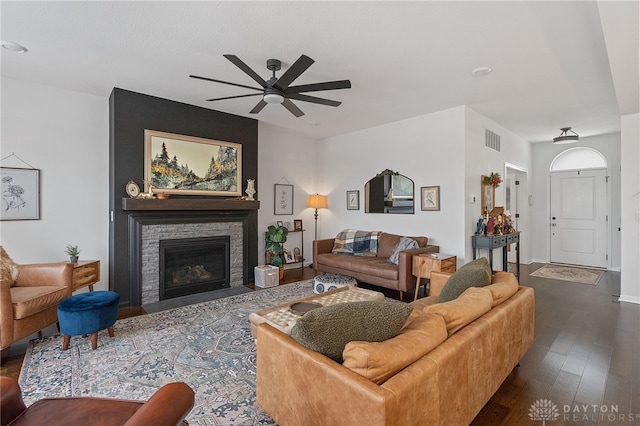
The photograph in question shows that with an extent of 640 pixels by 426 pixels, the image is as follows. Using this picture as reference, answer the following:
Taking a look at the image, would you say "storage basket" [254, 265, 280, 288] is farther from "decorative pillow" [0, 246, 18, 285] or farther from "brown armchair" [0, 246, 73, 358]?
"decorative pillow" [0, 246, 18, 285]

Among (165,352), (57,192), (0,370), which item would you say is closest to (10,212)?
(57,192)

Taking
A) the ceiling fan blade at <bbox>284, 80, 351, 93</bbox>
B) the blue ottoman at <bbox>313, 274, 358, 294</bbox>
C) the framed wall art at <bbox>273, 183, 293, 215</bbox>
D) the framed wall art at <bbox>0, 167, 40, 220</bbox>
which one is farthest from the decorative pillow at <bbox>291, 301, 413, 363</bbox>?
the framed wall art at <bbox>273, 183, 293, 215</bbox>

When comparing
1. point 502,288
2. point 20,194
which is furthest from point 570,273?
point 20,194

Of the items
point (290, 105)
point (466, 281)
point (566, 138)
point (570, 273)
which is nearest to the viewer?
point (466, 281)

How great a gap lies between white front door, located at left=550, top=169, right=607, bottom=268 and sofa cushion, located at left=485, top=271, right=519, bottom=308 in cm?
547

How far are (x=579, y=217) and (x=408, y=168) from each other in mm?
4240

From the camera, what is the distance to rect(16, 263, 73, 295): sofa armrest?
302 cm

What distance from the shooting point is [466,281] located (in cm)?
231

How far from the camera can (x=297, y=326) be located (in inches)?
57.1

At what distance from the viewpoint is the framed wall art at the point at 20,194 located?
3.53 metres

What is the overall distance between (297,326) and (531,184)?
24.5 feet

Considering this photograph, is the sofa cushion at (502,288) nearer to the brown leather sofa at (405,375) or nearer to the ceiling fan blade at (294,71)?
the brown leather sofa at (405,375)

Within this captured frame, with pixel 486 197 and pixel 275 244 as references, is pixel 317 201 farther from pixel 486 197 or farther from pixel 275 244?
pixel 486 197

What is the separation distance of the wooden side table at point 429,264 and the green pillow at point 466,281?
144 centimetres
